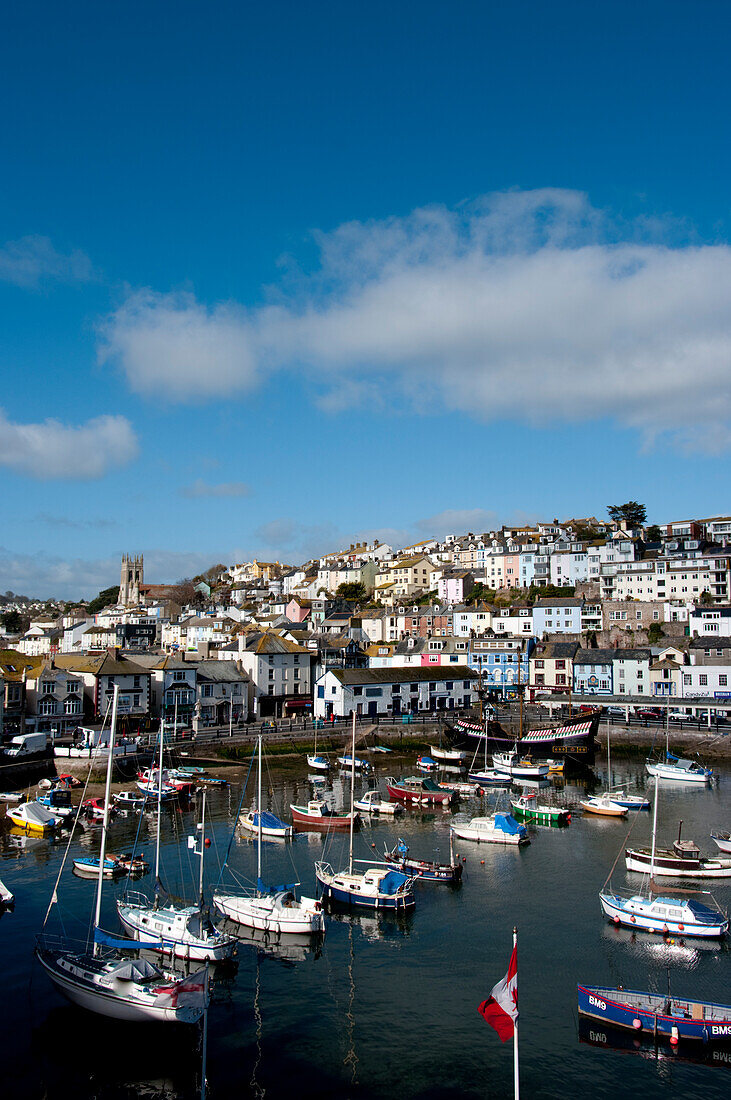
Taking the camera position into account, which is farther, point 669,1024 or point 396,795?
point 396,795

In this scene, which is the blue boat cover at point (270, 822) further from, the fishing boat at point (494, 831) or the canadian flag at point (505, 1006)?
the canadian flag at point (505, 1006)

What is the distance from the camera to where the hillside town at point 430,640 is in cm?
6681

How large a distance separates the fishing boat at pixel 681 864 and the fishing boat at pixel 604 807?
9418 millimetres

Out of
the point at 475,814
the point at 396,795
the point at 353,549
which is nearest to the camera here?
the point at 475,814

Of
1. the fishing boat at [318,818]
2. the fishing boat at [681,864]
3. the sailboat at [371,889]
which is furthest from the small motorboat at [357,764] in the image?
the sailboat at [371,889]

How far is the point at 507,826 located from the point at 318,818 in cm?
984

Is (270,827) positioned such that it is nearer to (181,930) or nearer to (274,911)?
(274,911)

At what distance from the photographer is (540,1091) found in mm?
17453

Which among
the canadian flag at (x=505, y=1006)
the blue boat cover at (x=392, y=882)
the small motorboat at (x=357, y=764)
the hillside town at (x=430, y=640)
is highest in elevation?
the hillside town at (x=430, y=640)

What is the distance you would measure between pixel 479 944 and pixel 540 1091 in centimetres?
802

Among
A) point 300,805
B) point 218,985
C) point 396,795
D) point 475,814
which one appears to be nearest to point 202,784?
point 300,805

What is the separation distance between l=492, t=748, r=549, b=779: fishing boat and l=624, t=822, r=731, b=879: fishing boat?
2027 centimetres

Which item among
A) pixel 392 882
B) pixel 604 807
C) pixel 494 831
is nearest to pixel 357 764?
pixel 604 807

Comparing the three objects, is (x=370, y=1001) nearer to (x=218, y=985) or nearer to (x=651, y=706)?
(x=218, y=985)
